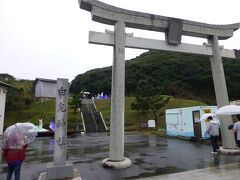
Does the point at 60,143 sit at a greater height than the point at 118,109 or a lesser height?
lesser

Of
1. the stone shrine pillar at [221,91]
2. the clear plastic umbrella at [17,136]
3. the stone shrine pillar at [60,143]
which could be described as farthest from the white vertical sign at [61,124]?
the stone shrine pillar at [221,91]

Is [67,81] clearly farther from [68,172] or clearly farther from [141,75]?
[141,75]

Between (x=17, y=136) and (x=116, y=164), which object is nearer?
(x=17, y=136)

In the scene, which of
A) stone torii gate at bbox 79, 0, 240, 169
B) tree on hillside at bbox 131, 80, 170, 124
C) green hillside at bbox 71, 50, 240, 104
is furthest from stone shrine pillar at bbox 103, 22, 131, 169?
green hillside at bbox 71, 50, 240, 104

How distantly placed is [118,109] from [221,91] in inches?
227

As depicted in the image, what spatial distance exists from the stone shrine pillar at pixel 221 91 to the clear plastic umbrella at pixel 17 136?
8887mm

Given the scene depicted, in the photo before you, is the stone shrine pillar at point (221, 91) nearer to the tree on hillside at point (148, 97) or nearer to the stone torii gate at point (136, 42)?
the stone torii gate at point (136, 42)

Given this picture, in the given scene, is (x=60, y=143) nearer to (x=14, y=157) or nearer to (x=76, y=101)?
(x=14, y=157)

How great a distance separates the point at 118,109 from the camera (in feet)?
28.6

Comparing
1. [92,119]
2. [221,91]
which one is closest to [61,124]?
[221,91]

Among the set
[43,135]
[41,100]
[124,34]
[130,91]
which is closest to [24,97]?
[41,100]

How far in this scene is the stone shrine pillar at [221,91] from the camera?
10.7 m

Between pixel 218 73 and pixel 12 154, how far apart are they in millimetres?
9950

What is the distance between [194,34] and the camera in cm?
1123
